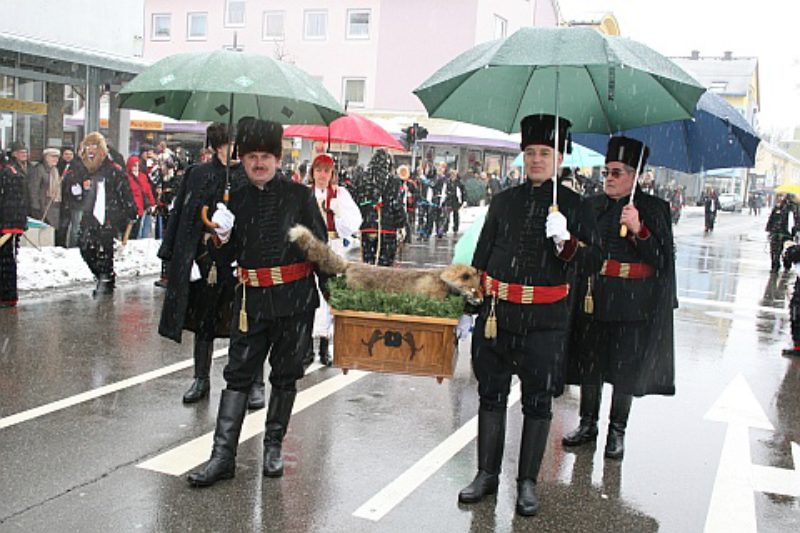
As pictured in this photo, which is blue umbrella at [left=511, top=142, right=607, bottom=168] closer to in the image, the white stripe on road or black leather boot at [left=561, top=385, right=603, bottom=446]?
the white stripe on road

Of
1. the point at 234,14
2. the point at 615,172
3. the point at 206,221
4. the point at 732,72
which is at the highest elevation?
the point at 732,72

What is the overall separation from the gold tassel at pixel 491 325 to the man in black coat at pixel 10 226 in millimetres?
6898

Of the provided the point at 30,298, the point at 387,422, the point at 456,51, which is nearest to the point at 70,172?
the point at 30,298

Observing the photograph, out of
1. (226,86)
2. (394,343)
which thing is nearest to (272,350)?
(394,343)

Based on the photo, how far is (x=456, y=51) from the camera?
4041cm

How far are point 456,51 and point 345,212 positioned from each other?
34142 millimetres

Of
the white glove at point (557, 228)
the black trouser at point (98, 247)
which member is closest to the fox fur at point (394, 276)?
the white glove at point (557, 228)

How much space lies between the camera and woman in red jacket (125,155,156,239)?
13859 millimetres

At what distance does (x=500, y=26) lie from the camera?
42938mm

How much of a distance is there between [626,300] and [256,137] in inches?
98.3

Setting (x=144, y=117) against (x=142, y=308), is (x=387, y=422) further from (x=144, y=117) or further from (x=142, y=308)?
(x=144, y=117)

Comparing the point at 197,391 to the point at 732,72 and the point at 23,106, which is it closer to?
the point at 23,106

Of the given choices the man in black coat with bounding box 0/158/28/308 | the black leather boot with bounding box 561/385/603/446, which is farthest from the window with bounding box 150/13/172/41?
the black leather boot with bounding box 561/385/603/446

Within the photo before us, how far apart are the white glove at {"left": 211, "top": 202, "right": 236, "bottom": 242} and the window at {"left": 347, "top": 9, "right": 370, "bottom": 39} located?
3800cm
